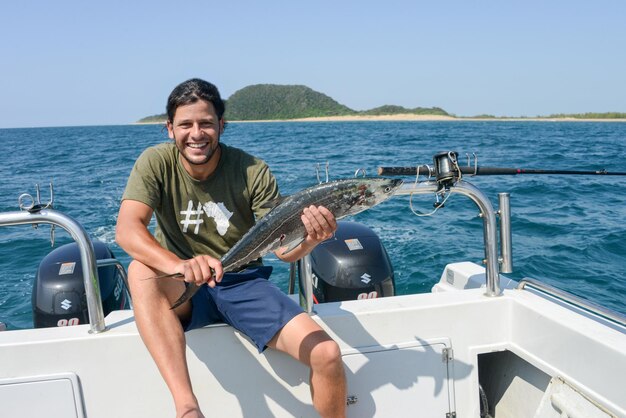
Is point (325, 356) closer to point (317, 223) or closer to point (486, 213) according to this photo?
point (317, 223)

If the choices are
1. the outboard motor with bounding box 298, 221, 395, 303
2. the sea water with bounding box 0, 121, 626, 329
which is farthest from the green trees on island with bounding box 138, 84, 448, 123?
the outboard motor with bounding box 298, 221, 395, 303

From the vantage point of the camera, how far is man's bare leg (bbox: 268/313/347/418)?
2326 millimetres

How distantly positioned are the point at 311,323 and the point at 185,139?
122 cm

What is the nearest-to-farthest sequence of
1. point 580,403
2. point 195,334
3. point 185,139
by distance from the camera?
point 580,403 < point 195,334 < point 185,139

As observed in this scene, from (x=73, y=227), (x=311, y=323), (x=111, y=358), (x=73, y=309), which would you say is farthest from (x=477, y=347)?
(x=73, y=309)

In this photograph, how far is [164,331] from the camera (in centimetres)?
233

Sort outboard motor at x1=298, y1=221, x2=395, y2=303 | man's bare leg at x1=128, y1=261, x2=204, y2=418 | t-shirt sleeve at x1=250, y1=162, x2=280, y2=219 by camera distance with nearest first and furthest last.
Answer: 1. man's bare leg at x1=128, y1=261, x2=204, y2=418
2. t-shirt sleeve at x1=250, y1=162, x2=280, y2=219
3. outboard motor at x1=298, y1=221, x2=395, y2=303

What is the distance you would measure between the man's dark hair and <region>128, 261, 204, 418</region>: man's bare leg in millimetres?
891

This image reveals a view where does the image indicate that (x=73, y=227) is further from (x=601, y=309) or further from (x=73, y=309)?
(x=601, y=309)

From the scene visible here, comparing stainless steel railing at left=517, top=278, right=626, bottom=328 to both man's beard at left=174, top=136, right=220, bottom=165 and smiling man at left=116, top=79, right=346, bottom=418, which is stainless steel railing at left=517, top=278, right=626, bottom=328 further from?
man's beard at left=174, top=136, right=220, bottom=165

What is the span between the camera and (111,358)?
97.8 inches

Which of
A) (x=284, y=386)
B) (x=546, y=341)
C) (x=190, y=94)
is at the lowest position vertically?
(x=284, y=386)

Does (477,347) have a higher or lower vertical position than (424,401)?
higher

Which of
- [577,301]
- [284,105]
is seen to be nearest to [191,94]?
[577,301]
